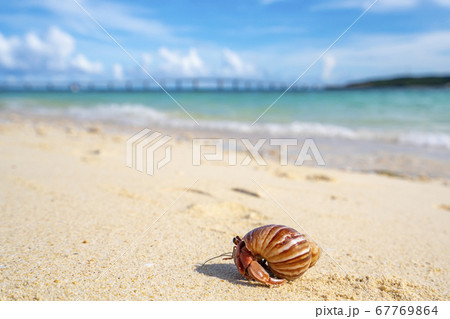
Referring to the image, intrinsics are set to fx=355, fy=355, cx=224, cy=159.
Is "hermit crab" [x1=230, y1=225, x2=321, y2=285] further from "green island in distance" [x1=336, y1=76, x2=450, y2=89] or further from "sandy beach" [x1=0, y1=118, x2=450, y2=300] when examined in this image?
"green island in distance" [x1=336, y1=76, x2=450, y2=89]

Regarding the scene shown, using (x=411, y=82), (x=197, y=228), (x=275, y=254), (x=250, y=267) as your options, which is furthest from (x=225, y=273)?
(x=411, y=82)

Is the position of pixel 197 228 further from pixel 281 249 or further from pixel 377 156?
pixel 377 156

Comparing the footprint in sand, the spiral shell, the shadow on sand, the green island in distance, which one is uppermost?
the green island in distance

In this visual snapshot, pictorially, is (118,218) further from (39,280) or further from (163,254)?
(39,280)

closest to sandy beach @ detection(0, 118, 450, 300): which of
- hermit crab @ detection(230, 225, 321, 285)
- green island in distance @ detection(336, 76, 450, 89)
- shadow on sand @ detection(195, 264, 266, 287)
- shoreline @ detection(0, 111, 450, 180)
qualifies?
shadow on sand @ detection(195, 264, 266, 287)

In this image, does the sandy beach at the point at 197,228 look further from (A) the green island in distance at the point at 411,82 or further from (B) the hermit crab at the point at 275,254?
(A) the green island in distance at the point at 411,82

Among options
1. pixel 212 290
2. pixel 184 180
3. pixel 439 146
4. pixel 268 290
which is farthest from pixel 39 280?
pixel 439 146
